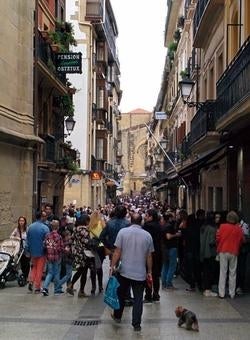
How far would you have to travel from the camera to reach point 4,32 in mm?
18703

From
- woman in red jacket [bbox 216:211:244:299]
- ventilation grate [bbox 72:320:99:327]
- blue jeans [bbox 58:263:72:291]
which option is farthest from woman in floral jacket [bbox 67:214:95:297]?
ventilation grate [bbox 72:320:99:327]

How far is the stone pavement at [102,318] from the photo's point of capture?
9.00 meters

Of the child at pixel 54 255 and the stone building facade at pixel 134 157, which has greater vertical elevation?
the stone building facade at pixel 134 157

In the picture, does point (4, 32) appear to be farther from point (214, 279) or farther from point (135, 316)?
point (135, 316)

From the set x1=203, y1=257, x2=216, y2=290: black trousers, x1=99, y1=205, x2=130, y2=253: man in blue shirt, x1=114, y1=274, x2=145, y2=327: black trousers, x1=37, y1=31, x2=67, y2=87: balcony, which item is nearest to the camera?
x1=114, y1=274, x2=145, y2=327: black trousers

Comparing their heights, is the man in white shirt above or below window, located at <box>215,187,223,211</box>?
below

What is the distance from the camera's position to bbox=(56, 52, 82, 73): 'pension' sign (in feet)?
81.4

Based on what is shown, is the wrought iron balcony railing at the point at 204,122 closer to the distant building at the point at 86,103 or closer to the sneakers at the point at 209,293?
the sneakers at the point at 209,293

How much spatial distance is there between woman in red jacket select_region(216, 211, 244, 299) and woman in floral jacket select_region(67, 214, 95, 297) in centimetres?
230

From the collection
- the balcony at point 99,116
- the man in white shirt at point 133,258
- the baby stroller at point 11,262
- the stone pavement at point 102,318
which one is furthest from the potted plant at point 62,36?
the balcony at point 99,116

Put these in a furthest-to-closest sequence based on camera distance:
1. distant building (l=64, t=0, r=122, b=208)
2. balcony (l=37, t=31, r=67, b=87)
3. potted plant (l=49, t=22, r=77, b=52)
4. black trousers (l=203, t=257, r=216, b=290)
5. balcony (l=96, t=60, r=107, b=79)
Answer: balcony (l=96, t=60, r=107, b=79), distant building (l=64, t=0, r=122, b=208), potted plant (l=49, t=22, r=77, b=52), balcony (l=37, t=31, r=67, b=87), black trousers (l=203, t=257, r=216, b=290)

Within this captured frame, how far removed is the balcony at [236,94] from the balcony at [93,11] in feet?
100.0

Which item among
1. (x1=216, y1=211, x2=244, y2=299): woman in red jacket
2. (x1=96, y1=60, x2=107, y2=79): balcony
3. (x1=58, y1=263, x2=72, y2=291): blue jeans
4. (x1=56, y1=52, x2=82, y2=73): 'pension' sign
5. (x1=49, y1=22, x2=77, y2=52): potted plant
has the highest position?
(x1=96, y1=60, x2=107, y2=79): balcony

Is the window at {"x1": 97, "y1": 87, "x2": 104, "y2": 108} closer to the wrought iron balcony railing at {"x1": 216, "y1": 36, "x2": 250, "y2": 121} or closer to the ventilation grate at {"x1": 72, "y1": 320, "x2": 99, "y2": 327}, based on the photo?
the wrought iron balcony railing at {"x1": 216, "y1": 36, "x2": 250, "y2": 121}
